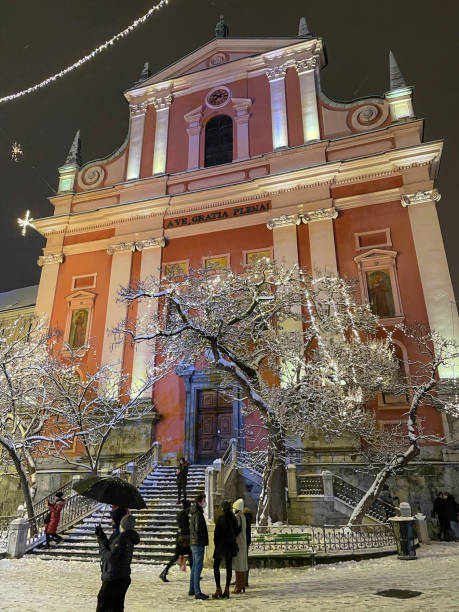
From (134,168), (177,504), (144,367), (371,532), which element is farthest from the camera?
(134,168)

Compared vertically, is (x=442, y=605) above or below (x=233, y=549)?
below

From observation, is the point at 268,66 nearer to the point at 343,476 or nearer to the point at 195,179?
the point at 195,179

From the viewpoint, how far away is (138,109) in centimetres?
2467

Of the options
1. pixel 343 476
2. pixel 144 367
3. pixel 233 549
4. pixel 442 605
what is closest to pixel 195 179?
pixel 144 367

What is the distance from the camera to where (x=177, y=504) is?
12812mm

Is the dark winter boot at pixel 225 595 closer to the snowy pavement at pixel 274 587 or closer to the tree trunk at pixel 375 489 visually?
the snowy pavement at pixel 274 587

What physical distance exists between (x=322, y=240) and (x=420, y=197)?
12.8 ft

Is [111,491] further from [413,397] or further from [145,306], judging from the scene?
[145,306]

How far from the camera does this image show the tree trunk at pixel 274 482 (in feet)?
39.1

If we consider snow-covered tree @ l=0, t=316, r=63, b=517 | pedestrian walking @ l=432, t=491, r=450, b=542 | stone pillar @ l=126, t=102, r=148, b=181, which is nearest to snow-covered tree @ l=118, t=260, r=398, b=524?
pedestrian walking @ l=432, t=491, r=450, b=542

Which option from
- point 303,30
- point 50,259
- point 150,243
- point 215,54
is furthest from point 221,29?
point 50,259

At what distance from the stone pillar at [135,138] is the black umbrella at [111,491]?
19087 millimetres

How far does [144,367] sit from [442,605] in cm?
1458

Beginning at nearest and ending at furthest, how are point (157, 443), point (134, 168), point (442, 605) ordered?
point (442, 605) → point (157, 443) → point (134, 168)
